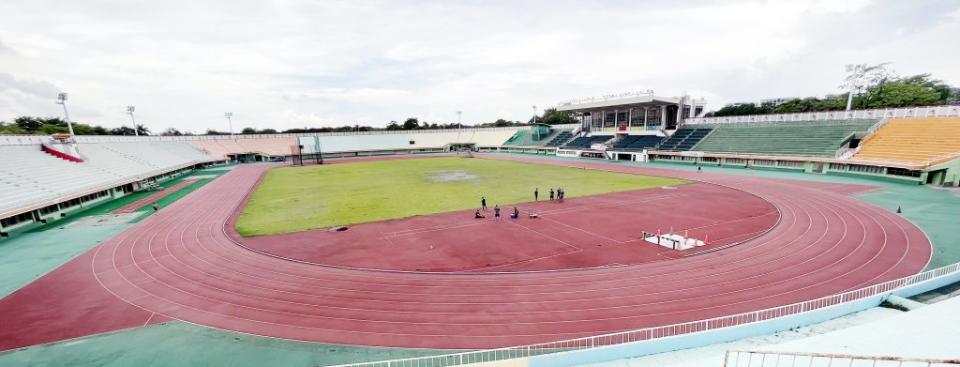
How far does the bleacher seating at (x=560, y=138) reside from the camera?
8131 cm

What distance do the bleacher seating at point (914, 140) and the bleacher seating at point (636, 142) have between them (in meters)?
25.5

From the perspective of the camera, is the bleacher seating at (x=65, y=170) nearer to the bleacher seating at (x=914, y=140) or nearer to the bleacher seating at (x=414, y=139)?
the bleacher seating at (x=414, y=139)

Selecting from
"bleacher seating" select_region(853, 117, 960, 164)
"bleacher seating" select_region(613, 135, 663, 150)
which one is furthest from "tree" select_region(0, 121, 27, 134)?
"bleacher seating" select_region(853, 117, 960, 164)

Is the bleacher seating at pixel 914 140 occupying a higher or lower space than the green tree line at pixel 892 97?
lower

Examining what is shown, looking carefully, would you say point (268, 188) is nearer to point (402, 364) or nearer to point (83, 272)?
point (83, 272)

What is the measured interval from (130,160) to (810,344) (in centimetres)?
6208

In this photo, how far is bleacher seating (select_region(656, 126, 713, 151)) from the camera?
57.1 m

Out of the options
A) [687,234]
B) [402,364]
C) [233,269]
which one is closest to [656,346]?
[402,364]

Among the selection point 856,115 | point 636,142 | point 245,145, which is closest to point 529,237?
point 856,115

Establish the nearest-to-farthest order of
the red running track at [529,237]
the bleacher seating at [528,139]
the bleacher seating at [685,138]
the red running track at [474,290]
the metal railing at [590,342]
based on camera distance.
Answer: the metal railing at [590,342] → the red running track at [474,290] → the red running track at [529,237] → the bleacher seating at [685,138] → the bleacher seating at [528,139]

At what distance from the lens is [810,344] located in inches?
309

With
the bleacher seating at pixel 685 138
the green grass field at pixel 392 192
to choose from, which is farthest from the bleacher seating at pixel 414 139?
the bleacher seating at pixel 685 138

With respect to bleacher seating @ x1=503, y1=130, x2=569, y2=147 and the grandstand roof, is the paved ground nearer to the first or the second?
the grandstand roof

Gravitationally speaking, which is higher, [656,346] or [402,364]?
[656,346]
